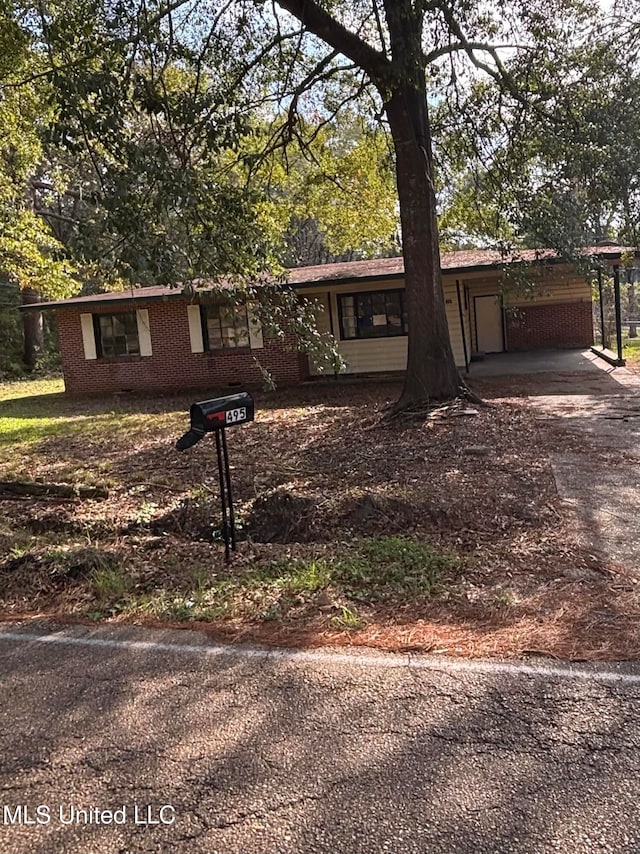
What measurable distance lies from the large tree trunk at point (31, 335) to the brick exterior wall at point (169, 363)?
40.7 ft

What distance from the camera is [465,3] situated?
7500mm

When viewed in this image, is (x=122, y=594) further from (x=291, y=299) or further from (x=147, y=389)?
(x=147, y=389)

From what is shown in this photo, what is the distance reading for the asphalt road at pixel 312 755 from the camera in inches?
83.3

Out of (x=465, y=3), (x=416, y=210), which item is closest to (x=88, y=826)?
(x=465, y=3)

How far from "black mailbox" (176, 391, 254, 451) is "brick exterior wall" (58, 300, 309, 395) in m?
12.1

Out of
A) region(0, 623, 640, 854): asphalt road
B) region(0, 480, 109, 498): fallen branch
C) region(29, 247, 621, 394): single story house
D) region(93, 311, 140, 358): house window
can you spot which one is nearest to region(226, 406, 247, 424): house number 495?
region(0, 623, 640, 854): asphalt road

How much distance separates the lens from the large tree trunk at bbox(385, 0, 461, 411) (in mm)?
10219

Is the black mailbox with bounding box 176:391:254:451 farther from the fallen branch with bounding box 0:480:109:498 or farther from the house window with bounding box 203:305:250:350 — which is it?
the house window with bounding box 203:305:250:350

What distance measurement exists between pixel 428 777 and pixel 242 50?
1015 cm

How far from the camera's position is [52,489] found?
7.04 metres

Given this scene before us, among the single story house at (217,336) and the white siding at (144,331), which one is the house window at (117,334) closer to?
the single story house at (217,336)

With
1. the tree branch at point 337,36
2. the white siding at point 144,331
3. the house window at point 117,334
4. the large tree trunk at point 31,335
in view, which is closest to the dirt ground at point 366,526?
the tree branch at point 337,36

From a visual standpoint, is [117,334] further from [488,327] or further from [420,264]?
[488,327]

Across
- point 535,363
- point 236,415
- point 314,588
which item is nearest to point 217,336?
point 535,363
